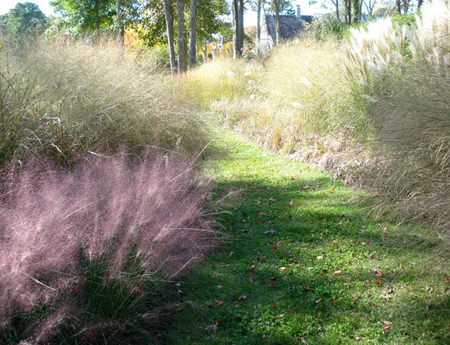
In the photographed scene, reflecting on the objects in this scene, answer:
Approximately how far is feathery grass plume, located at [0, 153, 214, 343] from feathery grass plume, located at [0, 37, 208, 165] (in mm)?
916

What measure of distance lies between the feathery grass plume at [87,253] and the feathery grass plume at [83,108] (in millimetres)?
916

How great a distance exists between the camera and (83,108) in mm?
4367

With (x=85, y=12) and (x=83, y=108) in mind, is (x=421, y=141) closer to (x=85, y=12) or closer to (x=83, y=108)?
(x=83, y=108)

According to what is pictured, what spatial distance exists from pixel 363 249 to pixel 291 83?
474 centimetres

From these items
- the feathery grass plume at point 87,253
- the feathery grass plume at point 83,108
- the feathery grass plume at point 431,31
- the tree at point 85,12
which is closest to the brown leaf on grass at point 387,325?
the feathery grass plume at point 87,253

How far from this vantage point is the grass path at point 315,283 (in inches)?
107

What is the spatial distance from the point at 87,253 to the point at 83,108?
98.9 inches

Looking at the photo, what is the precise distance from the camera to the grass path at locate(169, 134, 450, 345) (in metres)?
2.71

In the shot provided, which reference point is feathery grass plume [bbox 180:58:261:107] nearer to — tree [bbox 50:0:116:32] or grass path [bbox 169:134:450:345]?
grass path [bbox 169:134:450:345]

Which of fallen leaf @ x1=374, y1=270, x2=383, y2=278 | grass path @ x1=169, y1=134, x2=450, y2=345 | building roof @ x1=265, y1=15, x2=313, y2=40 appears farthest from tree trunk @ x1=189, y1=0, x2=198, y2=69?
building roof @ x1=265, y1=15, x2=313, y2=40

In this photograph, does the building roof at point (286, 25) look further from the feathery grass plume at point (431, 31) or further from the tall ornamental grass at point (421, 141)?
the tall ornamental grass at point (421, 141)

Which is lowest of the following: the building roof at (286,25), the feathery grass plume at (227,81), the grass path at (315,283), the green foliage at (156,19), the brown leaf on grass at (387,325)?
the brown leaf on grass at (387,325)

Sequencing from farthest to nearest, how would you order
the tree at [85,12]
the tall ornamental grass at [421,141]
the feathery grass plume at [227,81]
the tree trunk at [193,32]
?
the tree at [85,12] → the tree trunk at [193,32] → the feathery grass plume at [227,81] → the tall ornamental grass at [421,141]

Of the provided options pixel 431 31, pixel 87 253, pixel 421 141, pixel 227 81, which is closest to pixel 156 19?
pixel 227 81
